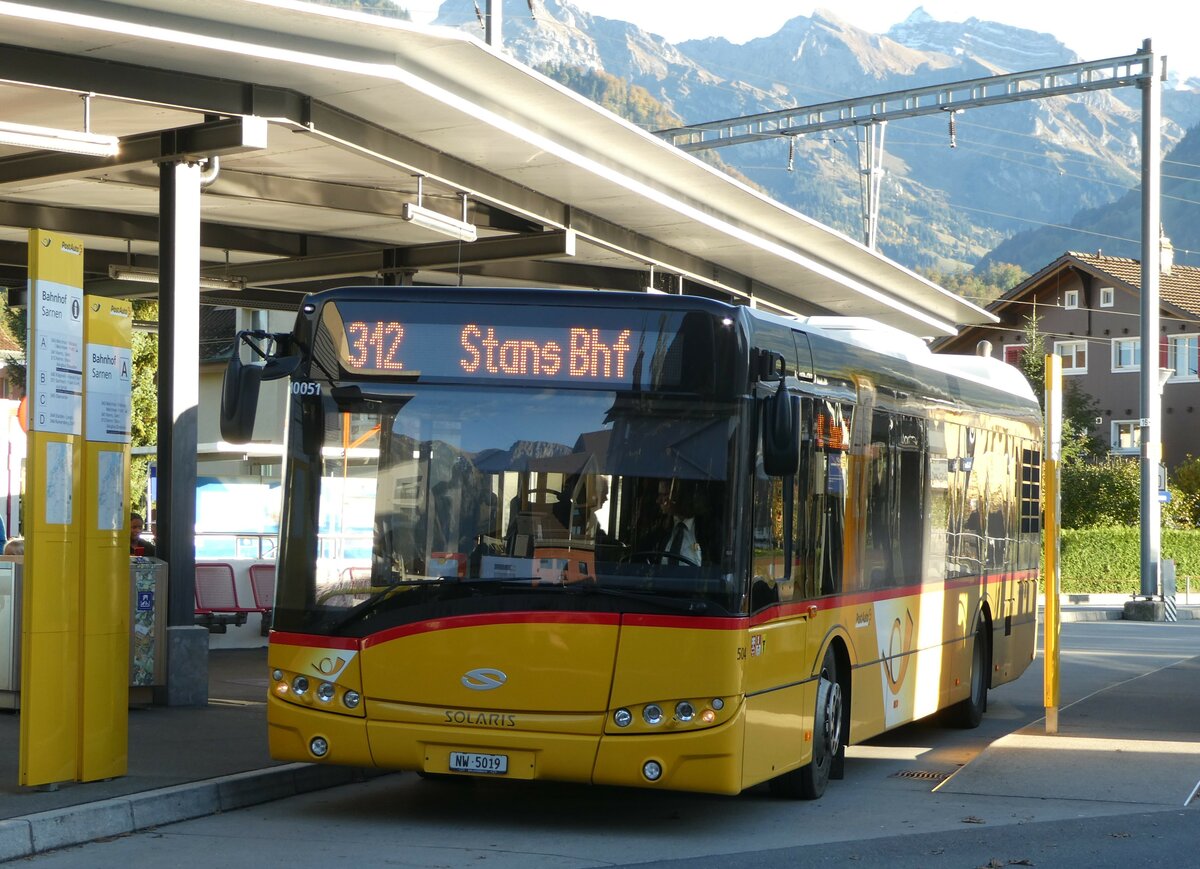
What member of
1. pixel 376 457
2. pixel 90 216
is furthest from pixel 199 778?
pixel 90 216

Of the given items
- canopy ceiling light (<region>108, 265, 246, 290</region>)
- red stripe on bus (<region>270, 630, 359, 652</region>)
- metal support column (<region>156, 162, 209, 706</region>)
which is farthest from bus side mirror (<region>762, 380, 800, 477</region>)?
canopy ceiling light (<region>108, 265, 246, 290</region>)

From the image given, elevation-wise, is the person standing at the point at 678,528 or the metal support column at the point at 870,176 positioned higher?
the metal support column at the point at 870,176

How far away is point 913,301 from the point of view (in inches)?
1106

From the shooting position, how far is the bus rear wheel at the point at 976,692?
14.5 meters

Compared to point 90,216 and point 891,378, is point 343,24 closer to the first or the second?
point 891,378

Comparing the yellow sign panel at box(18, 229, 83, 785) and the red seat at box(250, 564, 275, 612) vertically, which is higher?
the yellow sign panel at box(18, 229, 83, 785)

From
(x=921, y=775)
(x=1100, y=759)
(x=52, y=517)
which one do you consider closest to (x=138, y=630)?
(x=52, y=517)

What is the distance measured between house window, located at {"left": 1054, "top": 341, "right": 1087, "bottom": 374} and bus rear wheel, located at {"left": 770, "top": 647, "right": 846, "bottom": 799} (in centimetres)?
6048

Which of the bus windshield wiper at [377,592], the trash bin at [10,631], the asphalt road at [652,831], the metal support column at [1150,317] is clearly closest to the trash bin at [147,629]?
the trash bin at [10,631]

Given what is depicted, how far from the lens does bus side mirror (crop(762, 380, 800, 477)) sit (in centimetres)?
866

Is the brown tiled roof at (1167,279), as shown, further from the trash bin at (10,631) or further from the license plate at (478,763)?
the license plate at (478,763)

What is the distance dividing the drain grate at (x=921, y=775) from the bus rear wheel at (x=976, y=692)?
255 cm

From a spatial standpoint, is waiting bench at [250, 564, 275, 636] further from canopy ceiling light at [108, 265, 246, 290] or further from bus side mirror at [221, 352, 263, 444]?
bus side mirror at [221, 352, 263, 444]

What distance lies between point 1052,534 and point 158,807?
7030 mm
